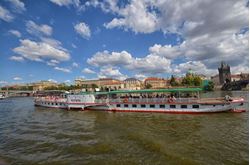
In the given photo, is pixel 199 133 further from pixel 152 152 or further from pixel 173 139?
pixel 152 152

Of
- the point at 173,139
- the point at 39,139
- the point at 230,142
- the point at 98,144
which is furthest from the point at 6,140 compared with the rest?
the point at 230,142

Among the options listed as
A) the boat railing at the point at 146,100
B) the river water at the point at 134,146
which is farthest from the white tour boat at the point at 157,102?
the river water at the point at 134,146

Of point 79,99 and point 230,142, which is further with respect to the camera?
point 79,99

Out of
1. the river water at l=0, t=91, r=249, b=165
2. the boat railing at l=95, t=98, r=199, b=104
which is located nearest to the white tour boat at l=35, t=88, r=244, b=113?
the boat railing at l=95, t=98, r=199, b=104

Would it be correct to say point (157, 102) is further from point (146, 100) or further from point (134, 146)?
point (134, 146)

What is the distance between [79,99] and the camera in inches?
1492

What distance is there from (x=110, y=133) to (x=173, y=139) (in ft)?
19.3

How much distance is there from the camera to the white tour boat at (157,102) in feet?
88.1

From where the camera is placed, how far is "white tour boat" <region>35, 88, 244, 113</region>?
26859 millimetres

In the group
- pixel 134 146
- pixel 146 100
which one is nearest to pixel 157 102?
pixel 146 100

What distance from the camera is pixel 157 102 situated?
98.6ft

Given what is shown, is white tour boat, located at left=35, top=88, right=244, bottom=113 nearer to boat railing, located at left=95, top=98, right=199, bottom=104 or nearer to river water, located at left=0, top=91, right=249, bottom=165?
boat railing, located at left=95, top=98, right=199, bottom=104

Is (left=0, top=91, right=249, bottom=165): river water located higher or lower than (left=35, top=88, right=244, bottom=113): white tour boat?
lower

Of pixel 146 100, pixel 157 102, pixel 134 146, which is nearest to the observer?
pixel 134 146
